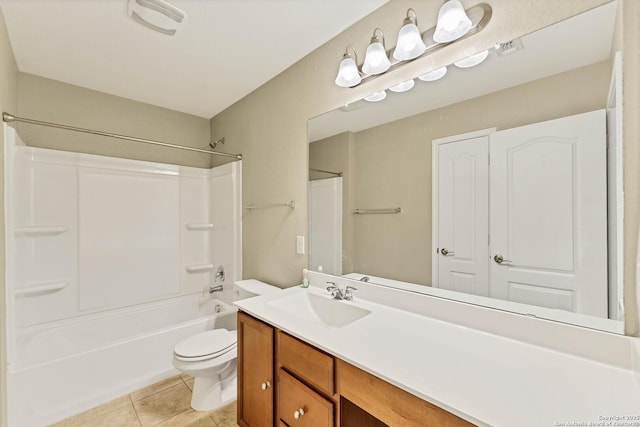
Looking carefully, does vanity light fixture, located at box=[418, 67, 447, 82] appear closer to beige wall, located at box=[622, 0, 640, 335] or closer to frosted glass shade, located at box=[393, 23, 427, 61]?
frosted glass shade, located at box=[393, 23, 427, 61]

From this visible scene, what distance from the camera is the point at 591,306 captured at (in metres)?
0.92

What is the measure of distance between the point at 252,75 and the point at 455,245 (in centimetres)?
191

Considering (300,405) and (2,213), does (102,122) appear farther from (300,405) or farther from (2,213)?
(300,405)

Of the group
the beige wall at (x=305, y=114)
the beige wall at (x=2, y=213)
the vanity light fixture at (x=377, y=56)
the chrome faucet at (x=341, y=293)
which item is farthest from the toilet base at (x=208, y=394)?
the vanity light fixture at (x=377, y=56)

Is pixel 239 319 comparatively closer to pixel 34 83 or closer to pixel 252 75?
pixel 252 75

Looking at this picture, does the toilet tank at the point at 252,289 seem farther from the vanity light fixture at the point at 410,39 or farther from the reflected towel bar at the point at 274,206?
the vanity light fixture at the point at 410,39

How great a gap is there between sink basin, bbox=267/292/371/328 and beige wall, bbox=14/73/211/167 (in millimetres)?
2131

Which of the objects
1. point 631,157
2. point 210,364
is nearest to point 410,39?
point 631,157

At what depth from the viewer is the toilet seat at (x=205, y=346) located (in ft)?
5.62

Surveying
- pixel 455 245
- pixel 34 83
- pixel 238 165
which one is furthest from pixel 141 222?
pixel 455 245

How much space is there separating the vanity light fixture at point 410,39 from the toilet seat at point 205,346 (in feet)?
6.66

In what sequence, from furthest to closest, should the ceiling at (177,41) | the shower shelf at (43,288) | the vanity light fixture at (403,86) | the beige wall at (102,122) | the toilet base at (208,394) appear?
1. the beige wall at (102,122)
2. the shower shelf at (43,288)
3. the toilet base at (208,394)
4. the ceiling at (177,41)
5. the vanity light fixture at (403,86)

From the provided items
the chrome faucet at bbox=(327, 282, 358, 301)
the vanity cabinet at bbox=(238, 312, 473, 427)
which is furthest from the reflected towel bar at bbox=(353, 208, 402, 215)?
the vanity cabinet at bbox=(238, 312, 473, 427)

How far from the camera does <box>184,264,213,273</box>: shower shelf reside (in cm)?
281
